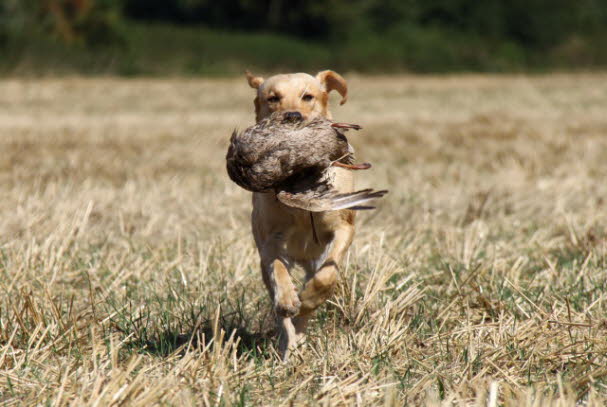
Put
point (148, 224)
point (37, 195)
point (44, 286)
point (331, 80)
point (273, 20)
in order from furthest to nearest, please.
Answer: point (273, 20), point (37, 195), point (148, 224), point (331, 80), point (44, 286)

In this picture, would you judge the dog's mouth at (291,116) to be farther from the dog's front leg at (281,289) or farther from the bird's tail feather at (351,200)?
the dog's front leg at (281,289)

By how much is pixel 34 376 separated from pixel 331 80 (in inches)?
73.4

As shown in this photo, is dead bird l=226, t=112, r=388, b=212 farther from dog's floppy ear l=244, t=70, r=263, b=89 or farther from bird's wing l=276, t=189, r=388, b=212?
dog's floppy ear l=244, t=70, r=263, b=89

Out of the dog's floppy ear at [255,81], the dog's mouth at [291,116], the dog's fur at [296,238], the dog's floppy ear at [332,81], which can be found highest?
the dog's floppy ear at [332,81]

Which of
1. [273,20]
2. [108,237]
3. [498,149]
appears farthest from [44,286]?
[273,20]

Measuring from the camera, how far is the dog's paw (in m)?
2.83

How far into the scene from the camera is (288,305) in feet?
9.29

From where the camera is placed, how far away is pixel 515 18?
129 ft

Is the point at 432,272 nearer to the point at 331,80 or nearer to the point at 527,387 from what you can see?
the point at 331,80

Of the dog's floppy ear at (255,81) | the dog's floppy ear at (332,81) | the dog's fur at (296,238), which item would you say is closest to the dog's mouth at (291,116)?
the dog's fur at (296,238)

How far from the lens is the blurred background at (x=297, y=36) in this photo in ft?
81.3

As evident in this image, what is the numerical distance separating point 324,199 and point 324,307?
780 mm

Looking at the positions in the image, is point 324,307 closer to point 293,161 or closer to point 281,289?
point 281,289

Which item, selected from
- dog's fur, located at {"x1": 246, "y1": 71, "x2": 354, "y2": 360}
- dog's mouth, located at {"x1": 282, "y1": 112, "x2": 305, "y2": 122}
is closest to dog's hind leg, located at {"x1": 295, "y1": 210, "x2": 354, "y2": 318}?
dog's fur, located at {"x1": 246, "y1": 71, "x2": 354, "y2": 360}
